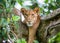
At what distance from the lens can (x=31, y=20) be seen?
1849 mm

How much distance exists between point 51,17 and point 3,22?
544 millimetres

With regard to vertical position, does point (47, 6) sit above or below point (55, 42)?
below

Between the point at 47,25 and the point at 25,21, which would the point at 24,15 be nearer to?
the point at 25,21

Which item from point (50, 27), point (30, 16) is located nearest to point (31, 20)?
point (30, 16)

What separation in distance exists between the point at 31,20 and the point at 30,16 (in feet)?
0.31

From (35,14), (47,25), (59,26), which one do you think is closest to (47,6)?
(35,14)

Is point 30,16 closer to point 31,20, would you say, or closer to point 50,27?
point 31,20

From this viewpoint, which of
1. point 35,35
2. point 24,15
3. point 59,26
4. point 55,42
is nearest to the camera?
point 55,42

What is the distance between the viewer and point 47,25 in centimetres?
143

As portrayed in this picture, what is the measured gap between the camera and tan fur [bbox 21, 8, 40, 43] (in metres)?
1.78

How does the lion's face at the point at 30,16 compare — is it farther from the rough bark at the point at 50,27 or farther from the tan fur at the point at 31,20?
the rough bark at the point at 50,27

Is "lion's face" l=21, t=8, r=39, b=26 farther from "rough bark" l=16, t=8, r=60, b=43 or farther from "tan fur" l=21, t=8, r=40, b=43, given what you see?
"rough bark" l=16, t=8, r=60, b=43

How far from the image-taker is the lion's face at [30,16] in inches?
71.6

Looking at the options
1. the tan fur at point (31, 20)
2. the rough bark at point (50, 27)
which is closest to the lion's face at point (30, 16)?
the tan fur at point (31, 20)
